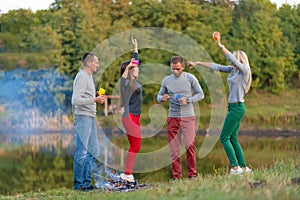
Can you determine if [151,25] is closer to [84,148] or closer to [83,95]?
[84,148]

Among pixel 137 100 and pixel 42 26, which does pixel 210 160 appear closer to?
pixel 137 100

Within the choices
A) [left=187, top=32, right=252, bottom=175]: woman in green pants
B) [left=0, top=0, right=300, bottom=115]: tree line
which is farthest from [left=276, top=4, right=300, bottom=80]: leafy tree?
[left=187, top=32, right=252, bottom=175]: woman in green pants

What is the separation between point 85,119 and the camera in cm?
878

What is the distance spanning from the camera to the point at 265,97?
36.6 metres

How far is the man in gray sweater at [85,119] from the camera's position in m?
8.62

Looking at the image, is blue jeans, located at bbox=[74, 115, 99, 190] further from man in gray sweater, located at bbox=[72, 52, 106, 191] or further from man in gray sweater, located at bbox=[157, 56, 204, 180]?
man in gray sweater, located at bbox=[157, 56, 204, 180]

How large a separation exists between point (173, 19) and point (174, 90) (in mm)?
26161

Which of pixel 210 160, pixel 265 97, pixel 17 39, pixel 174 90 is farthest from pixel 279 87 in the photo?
pixel 174 90

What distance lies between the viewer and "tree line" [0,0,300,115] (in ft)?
109

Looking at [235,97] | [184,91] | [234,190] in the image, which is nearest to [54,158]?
[184,91]

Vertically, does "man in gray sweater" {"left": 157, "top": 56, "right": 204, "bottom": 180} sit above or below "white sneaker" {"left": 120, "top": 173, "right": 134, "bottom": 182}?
above

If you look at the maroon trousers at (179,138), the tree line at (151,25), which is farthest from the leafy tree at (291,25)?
the maroon trousers at (179,138)

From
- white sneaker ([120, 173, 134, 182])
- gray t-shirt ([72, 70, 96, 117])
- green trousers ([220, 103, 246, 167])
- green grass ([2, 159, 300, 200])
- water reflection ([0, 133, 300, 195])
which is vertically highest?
gray t-shirt ([72, 70, 96, 117])

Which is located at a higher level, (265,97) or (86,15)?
(86,15)
